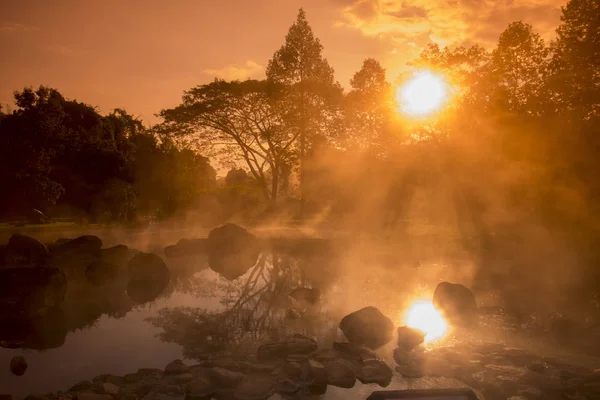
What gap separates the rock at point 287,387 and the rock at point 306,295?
17.5ft

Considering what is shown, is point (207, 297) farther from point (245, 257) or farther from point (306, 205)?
point (306, 205)

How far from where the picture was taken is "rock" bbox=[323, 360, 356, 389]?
7.38 metres

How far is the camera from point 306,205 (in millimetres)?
43812

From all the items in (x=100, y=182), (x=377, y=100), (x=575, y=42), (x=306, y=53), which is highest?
(x=306, y=53)

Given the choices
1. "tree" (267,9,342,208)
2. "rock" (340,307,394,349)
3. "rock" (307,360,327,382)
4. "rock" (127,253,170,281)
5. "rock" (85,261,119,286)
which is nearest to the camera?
"rock" (307,360,327,382)

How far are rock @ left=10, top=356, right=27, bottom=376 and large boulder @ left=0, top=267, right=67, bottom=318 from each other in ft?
13.0

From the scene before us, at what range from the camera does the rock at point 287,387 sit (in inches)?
278

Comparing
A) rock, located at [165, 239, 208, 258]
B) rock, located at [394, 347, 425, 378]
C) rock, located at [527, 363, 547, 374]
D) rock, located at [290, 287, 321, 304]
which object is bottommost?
rock, located at [394, 347, 425, 378]

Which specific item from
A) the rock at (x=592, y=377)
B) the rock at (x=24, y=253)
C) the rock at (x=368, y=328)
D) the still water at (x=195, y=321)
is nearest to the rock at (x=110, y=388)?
the still water at (x=195, y=321)

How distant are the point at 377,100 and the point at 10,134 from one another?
3022 cm

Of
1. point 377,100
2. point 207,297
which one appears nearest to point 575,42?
point 377,100

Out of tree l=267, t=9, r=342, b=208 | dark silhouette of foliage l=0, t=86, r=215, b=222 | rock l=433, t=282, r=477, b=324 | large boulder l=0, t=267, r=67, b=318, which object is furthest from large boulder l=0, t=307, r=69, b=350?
tree l=267, t=9, r=342, b=208

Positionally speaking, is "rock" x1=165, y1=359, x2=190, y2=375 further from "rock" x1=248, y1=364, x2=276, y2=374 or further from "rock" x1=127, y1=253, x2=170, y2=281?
"rock" x1=127, y1=253, x2=170, y2=281

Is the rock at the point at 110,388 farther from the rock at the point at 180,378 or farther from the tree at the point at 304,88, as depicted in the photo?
the tree at the point at 304,88
